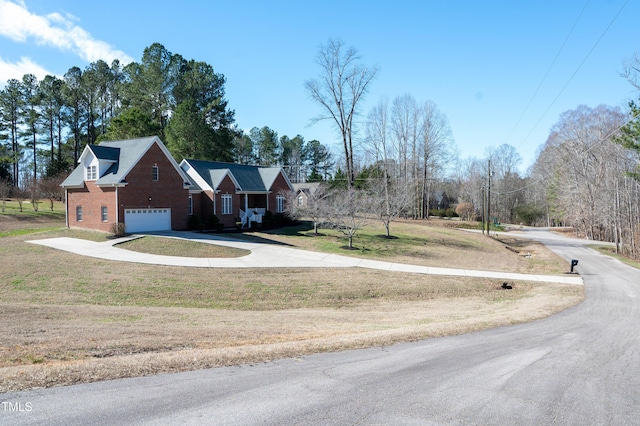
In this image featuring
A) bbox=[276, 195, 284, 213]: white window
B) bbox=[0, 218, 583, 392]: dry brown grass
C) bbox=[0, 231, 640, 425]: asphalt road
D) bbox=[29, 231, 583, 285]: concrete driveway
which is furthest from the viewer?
bbox=[276, 195, 284, 213]: white window

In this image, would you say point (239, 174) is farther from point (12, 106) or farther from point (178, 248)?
point (12, 106)

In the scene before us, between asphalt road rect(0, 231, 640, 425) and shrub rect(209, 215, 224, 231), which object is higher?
shrub rect(209, 215, 224, 231)

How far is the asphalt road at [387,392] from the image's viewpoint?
15.9 ft

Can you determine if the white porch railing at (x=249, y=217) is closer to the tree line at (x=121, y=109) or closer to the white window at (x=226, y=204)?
the white window at (x=226, y=204)

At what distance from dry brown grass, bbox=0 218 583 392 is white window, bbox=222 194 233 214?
14.5m

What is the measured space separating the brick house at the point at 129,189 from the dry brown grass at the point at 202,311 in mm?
5304

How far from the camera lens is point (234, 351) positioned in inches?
303

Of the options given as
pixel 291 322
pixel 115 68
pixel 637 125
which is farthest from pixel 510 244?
pixel 115 68

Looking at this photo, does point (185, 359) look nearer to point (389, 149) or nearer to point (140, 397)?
point (140, 397)

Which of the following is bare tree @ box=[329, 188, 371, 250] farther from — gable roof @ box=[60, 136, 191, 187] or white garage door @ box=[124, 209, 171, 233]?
white garage door @ box=[124, 209, 171, 233]

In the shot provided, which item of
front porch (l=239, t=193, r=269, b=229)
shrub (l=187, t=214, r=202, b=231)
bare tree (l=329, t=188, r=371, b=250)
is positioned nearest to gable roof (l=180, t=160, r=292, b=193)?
front porch (l=239, t=193, r=269, b=229)

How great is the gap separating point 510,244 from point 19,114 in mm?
62411

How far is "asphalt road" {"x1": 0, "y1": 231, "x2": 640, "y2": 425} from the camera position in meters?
4.84

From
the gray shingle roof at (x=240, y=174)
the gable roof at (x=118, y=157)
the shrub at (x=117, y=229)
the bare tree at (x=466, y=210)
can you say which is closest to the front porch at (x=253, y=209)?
the gray shingle roof at (x=240, y=174)
